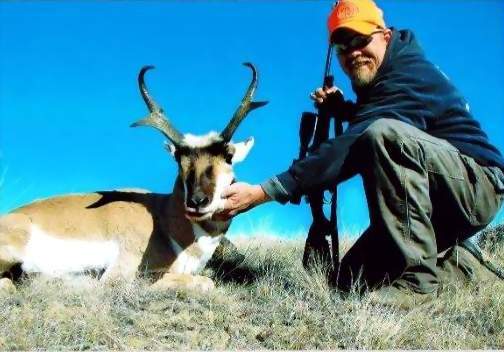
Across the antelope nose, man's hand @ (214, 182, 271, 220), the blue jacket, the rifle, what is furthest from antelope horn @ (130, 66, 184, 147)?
the blue jacket

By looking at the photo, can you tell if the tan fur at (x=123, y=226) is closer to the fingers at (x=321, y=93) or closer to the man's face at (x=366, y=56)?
the fingers at (x=321, y=93)

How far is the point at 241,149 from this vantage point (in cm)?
643

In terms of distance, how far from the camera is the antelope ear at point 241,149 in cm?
633

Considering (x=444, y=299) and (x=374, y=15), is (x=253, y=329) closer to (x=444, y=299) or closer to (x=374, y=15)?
(x=444, y=299)

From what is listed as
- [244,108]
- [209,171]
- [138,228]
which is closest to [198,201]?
[209,171]

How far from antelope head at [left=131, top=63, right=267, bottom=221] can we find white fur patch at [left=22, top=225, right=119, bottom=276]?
3.57 ft

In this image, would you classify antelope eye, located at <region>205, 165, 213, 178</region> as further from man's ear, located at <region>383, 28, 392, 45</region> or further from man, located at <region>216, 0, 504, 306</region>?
man's ear, located at <region>383, 28, 392, 45</region>

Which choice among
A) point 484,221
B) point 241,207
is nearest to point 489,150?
point 484,221

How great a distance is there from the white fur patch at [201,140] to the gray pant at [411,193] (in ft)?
4.85

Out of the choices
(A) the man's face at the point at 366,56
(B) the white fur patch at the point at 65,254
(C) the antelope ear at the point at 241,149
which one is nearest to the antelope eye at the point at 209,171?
(C) the antelope ear at the point at 241,149

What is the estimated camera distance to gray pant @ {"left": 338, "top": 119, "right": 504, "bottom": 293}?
194 inches

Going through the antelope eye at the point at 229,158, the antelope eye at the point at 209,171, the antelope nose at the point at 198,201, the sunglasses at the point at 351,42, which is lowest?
the antelope nose at the point at 198,201

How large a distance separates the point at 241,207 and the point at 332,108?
156 cm

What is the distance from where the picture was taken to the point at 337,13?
5789mm
